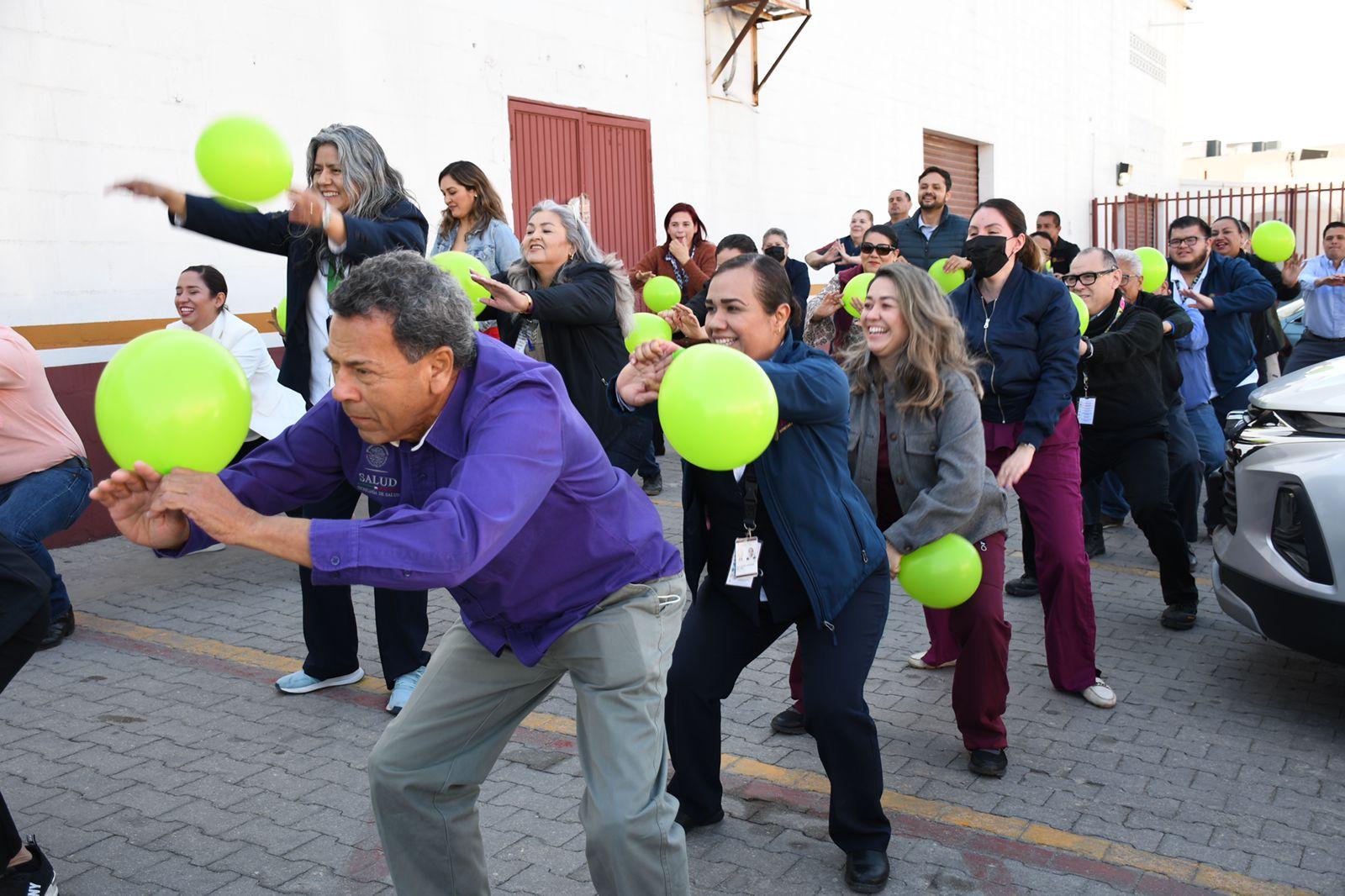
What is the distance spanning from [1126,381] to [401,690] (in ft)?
12.3

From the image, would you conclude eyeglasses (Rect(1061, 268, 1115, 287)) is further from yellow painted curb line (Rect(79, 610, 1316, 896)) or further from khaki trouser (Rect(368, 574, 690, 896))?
khaki trouser (Rect(368, 574, 690, 896))

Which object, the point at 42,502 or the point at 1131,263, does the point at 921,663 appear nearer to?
the point at 1131,263

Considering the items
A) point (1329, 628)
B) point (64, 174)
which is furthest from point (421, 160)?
point (1329, 628)

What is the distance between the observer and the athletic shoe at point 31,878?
312 centimetres

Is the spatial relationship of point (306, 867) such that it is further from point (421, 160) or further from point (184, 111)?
point (421, 160)

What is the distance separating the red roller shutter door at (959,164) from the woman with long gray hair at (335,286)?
49.1 feet

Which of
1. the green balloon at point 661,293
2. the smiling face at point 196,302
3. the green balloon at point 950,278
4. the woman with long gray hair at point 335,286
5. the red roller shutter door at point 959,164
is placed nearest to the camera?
the woman with long gray hair at point 335,286

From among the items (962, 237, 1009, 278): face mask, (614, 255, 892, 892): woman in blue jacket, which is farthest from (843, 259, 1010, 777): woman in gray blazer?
(962, 237, 1009, 278): face mask

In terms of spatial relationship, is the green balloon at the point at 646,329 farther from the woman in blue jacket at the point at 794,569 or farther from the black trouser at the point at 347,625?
the woman in blue jacket at the point at 794,569

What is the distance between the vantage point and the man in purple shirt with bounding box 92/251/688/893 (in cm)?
220

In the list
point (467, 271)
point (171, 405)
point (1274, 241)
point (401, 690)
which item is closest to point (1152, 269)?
point (1274, 241)

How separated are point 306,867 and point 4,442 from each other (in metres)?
2.61

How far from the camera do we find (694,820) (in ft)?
12.0

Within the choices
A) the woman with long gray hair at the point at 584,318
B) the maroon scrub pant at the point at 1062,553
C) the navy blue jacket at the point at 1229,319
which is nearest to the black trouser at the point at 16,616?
the woman with long gray hair at the point at 584,318
